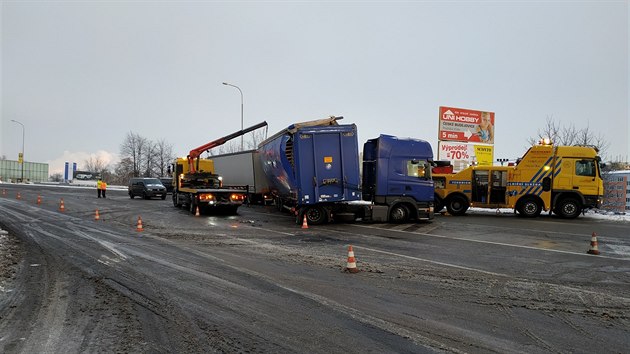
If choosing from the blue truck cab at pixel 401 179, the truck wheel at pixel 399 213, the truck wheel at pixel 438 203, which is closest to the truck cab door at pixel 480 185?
the truck wheel at pixel 438 203

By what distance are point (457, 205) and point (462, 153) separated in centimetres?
1099

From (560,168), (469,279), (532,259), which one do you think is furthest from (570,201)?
(469,279)

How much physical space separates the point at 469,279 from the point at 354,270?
6.89ft

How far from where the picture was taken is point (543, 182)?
19.8 metres

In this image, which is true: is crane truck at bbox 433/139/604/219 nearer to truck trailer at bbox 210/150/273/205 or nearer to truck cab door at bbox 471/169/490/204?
truck cab door at bbox 471/169/490/204

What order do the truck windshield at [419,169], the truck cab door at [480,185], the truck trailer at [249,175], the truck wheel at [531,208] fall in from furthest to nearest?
the truck trailer at [249,175] → the truck cab door at [480,185] → the truck wheel at [531,208] → the truck windshield at [419,169]

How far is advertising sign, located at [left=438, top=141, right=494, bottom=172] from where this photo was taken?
31141 mm

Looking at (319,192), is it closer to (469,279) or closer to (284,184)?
(284,184)

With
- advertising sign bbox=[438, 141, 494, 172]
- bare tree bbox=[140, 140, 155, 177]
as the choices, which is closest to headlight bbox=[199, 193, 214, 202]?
advertising sign bbox=[438, 141, 494, 172]

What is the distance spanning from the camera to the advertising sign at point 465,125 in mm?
31031

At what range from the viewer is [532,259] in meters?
9.80

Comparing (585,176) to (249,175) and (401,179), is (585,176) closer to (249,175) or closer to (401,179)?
(401,179)

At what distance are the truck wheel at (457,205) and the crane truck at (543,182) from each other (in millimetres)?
184

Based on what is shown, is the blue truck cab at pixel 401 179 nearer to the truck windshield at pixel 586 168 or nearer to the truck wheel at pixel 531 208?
the truck wheel at pixel 531 208
